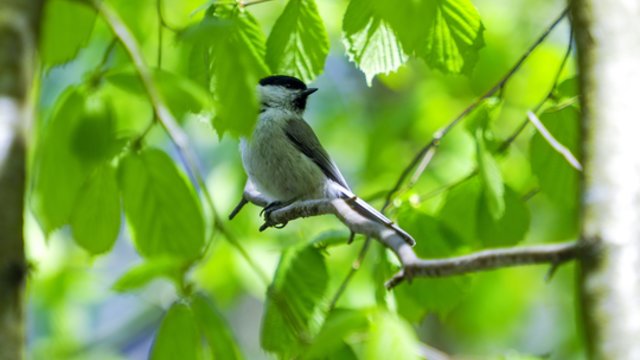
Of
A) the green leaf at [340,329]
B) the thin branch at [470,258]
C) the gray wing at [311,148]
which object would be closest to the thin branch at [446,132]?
the thin branch at [470,258]

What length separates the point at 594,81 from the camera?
122 centimetres

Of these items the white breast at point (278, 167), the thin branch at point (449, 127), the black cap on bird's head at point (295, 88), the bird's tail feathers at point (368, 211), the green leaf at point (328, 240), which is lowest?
the white breast at point (278, 167)

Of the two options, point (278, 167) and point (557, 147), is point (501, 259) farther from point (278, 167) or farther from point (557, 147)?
point (278, 167)

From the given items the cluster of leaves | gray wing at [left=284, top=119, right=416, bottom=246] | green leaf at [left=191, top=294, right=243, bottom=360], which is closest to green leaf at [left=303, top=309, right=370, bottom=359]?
the cluster of leaves

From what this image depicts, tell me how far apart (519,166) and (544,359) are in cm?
254

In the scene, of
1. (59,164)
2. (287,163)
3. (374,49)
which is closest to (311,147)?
(287,163)

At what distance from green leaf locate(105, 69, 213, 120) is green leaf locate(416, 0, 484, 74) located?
63 cm

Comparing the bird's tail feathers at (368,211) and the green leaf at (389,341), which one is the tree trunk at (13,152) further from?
the bird's tail feathers at (368,211)

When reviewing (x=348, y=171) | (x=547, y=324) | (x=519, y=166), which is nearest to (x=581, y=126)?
(x=519, y=166)

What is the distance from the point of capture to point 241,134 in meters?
1.24

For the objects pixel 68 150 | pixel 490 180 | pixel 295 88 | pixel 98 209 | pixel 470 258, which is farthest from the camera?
pixel 295 88

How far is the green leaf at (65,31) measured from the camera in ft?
6.21

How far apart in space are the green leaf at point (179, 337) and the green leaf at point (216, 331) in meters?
0.03

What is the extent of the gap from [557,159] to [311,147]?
1131 millimetres
